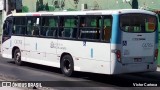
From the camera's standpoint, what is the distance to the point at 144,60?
14.1 metres

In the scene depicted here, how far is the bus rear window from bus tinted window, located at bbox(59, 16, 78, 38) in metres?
2.41

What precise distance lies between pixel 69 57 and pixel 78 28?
1.28 metres

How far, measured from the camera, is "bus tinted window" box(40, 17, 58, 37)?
16506mm

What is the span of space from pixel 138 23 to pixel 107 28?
1.24 meters

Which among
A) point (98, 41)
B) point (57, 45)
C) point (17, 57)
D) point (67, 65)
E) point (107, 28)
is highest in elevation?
point (107, 28)

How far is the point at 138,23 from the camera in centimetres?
1414

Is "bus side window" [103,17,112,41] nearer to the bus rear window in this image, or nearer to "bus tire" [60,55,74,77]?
the bus rear window

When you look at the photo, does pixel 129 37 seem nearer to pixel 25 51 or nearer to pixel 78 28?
pixel 78 28

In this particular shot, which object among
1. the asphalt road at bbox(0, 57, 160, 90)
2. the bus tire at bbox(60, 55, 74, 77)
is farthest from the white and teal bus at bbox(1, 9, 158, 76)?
the asphalt road at bbox(0, 57, 160, 90)

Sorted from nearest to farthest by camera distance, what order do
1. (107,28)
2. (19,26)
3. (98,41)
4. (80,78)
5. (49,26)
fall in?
(107,28) → (98,41) → (80,78) → (49,26) → (19,26)

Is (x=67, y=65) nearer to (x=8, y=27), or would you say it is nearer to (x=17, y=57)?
(x=17, y=57)

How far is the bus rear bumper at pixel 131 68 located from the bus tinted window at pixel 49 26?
13.2ft

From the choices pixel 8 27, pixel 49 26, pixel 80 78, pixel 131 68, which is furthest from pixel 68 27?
Answer: pixel 8 27

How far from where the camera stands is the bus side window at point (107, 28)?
535 inches
